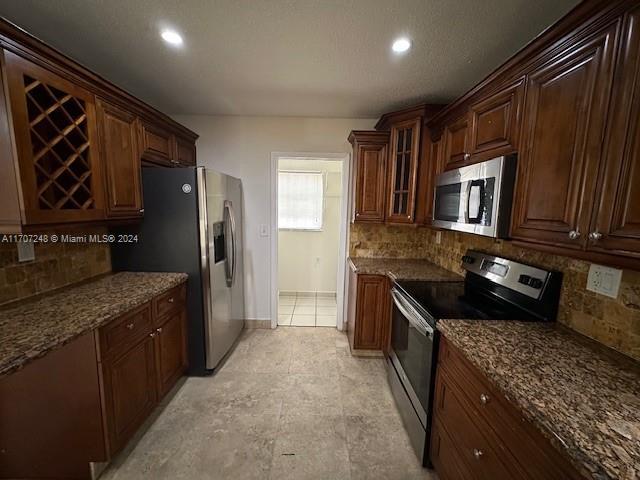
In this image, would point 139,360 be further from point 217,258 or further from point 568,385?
point 568,385

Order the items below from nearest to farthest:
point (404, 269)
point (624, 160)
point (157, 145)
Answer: point (624, 160) < point (157, 145) < point (404, 269)

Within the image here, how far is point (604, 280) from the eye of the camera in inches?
43.5

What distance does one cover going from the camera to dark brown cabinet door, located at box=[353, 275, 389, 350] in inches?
95.1

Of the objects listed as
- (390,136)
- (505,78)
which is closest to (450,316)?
(505,78)

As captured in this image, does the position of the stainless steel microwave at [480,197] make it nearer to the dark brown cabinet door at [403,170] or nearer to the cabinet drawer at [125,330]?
the dark brown cabinet door at [403,170]

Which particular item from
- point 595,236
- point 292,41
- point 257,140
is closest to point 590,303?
point 595,236

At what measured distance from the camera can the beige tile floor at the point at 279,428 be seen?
1.47m

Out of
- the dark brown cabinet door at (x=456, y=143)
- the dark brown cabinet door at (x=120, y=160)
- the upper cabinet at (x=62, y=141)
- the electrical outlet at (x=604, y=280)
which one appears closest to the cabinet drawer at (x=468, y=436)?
the electrical outlet at (x=604, y=280)

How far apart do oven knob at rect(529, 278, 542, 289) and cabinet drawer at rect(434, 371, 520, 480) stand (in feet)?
2.22

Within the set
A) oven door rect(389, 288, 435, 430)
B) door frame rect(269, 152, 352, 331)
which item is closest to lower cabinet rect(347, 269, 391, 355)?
oven door rect(389, 288, 435, 430)

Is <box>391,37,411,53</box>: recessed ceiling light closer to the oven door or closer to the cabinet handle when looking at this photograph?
the cabinet handle

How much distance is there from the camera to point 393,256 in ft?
9.61

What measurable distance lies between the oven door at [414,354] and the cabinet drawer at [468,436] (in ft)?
0.35

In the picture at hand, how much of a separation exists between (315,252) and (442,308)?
2.84 metres
